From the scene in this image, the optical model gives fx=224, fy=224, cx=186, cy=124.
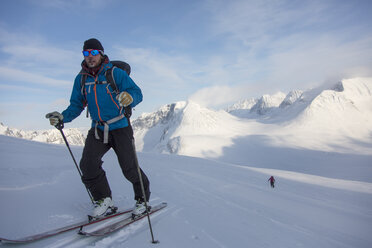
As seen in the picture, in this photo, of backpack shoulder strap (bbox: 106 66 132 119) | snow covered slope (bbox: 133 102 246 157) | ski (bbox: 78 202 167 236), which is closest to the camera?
ski (bbox: 78 202 167 236)

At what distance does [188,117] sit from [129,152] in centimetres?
17255

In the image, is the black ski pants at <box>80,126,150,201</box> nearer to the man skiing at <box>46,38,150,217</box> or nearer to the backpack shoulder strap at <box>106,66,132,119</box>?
the man skiing at <box>46,38,150,217</box>

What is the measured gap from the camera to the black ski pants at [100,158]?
12.6 feet

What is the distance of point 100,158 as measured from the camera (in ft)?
13.0

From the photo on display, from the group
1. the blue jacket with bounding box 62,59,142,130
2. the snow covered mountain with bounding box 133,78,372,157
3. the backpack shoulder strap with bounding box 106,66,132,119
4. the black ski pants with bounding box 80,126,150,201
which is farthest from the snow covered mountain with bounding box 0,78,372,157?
the backpack shoulder strap with bounding box 106,66,132,119

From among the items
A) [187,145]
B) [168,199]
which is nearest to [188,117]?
[187,145]

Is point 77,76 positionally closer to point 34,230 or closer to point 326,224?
point 34,230

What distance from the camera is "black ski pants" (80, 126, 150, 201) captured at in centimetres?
383

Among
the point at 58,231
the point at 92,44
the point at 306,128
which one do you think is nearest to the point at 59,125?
the point at 92,44

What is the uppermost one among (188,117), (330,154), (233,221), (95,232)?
(188,117)

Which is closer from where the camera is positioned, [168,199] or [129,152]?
[129,152]

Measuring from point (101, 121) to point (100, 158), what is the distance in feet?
2.15

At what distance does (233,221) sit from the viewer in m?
4.26

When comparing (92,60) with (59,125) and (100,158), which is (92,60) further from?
(100,158)
